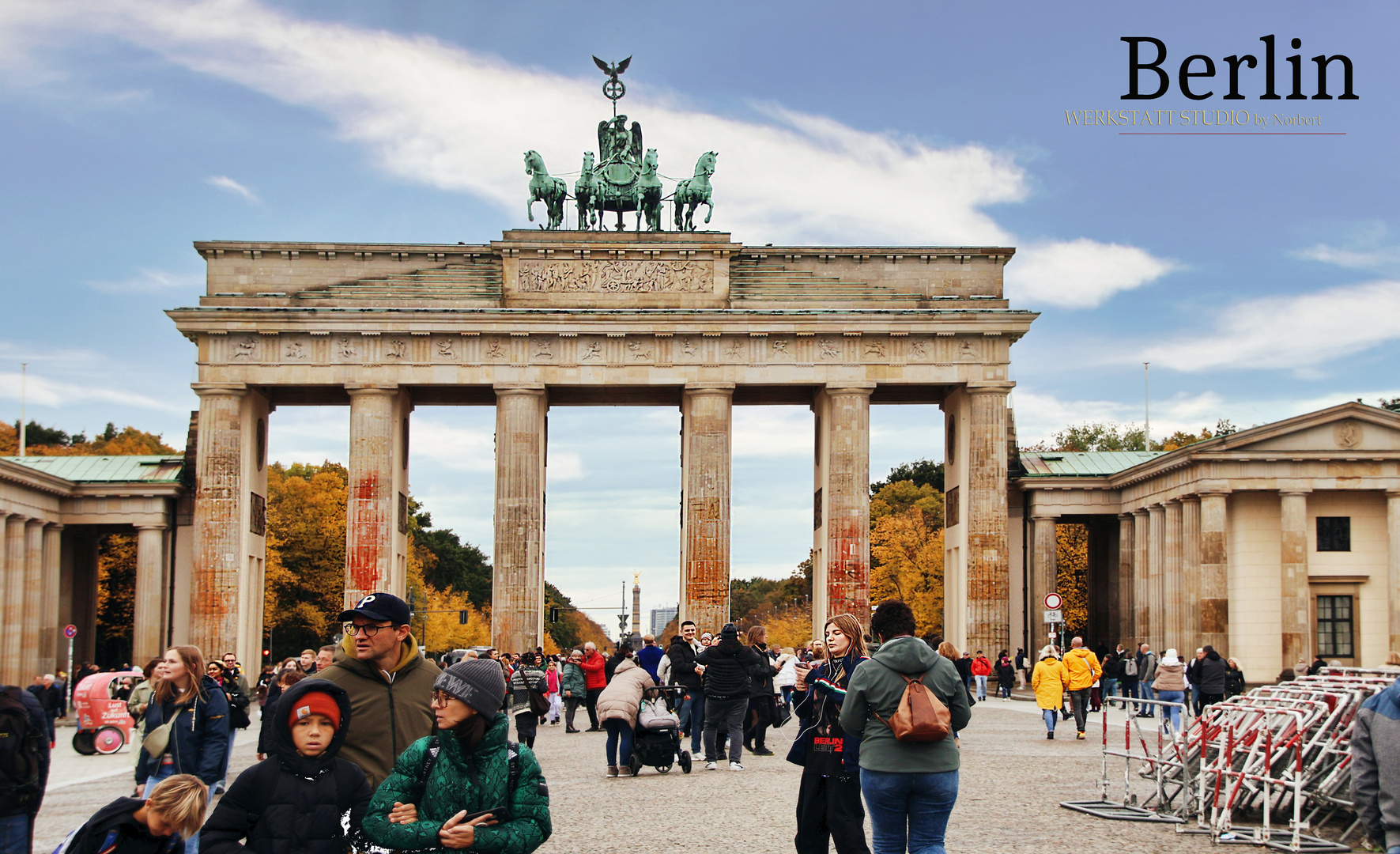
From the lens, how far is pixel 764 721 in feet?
75.1

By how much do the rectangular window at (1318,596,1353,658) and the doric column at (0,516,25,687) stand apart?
3815 cm

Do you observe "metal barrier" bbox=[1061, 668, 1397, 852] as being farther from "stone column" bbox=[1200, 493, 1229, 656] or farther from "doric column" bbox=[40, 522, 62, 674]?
"doric column" bbox=[40, 522, 62, 674]

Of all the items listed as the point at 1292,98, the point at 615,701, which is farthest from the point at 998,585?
the point at 615,701

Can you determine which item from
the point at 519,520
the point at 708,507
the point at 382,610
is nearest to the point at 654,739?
the point at 382,610

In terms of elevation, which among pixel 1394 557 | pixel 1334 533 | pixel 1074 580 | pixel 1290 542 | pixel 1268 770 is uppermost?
pixel 1334 533

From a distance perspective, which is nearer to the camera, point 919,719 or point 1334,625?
point 919,719

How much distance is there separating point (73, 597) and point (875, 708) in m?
51.7

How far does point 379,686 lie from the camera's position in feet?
25.6

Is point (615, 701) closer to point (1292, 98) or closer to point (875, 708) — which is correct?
point (875, 708)

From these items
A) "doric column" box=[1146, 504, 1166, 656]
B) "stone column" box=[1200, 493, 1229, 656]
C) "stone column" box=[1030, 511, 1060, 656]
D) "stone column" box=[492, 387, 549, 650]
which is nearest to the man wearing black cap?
"stone column" box=[1200, 493, 1229, 656]

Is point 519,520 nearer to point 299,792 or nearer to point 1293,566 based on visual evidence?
point 1293,566

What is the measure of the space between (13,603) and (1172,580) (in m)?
35.3

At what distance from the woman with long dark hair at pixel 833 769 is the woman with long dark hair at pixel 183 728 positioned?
4.54 metres

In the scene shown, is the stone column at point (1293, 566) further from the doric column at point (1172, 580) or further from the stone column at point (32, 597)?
the stone column at point (32, 597)
